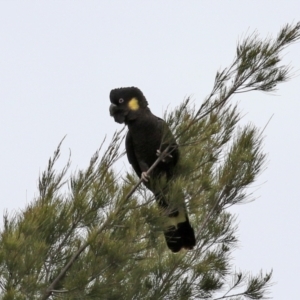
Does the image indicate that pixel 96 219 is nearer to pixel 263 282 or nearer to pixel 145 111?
pixel 145 111

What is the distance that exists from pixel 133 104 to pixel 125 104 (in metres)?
0.04

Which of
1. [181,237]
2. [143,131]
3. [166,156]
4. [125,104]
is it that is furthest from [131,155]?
[166,156]

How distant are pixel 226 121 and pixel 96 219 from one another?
26.9 inches

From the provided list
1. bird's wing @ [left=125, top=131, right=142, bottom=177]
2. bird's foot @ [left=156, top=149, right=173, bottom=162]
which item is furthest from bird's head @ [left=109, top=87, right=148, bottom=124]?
bird's foot @ [left=156, top=149, right=173, bottom=162]

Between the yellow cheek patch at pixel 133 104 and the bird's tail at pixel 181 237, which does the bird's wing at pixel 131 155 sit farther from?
the bird's tail at pixel 181 237

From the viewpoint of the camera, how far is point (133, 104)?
12.2 ft

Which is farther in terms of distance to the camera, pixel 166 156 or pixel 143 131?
pixel 143 131

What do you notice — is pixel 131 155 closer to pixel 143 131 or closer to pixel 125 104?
pixel 143 131

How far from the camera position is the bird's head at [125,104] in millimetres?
3713

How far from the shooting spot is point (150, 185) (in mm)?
3275

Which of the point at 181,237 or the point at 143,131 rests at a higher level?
the point at 143,131

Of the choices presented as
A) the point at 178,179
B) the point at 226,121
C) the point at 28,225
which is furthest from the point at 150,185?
the point at 28,225

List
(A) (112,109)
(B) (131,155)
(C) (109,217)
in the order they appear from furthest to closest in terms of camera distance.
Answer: (B) (131,155), (A) (112,109), (C) (109,217)

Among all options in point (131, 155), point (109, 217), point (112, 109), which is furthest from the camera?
point (131, 155)
